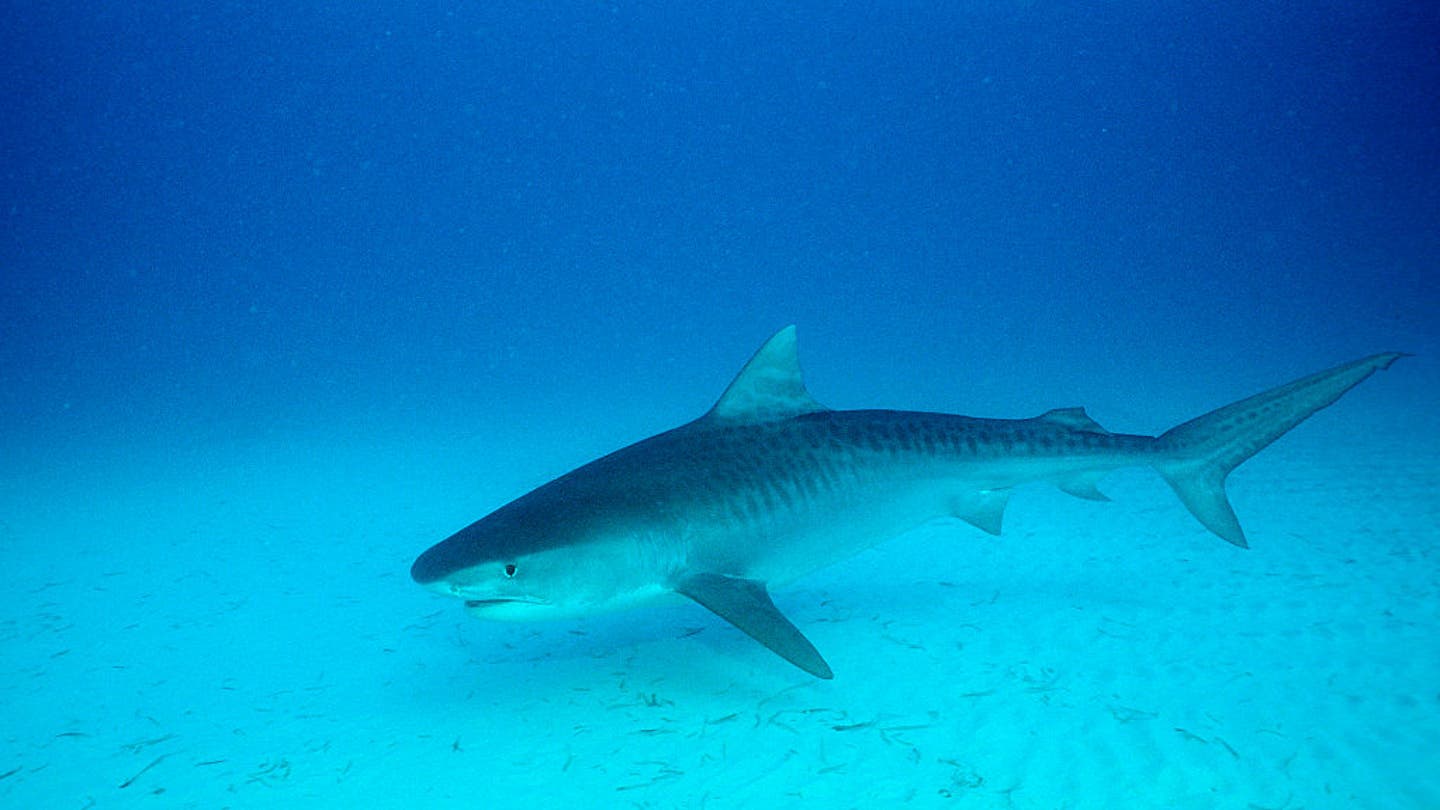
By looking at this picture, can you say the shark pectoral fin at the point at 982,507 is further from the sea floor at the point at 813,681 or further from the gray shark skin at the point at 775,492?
the sea floor at the point at 813,681

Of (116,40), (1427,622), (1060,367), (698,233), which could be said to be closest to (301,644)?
(1427,622)

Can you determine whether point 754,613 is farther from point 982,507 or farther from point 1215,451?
point 1215,451

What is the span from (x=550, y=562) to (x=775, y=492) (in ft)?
4.94

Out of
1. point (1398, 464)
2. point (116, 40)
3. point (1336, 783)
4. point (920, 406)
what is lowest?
point (1336, 783)

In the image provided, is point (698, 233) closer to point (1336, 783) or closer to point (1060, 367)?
point (1060, 367)

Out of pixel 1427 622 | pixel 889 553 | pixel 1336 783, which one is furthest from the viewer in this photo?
pixel 889 553

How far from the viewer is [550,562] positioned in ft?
12.4

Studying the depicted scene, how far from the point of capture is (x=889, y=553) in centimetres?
756

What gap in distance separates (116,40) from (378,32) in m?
39.8

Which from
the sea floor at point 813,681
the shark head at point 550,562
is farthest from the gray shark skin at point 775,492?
the sea floor at point 813,681

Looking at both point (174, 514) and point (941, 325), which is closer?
point (174, 514)

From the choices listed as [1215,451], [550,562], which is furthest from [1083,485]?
[550,562]

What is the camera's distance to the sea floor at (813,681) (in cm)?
366

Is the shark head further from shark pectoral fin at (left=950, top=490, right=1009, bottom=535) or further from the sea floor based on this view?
shark pectoral fin at (left=950, top=490, right=1009, bottom=535)
